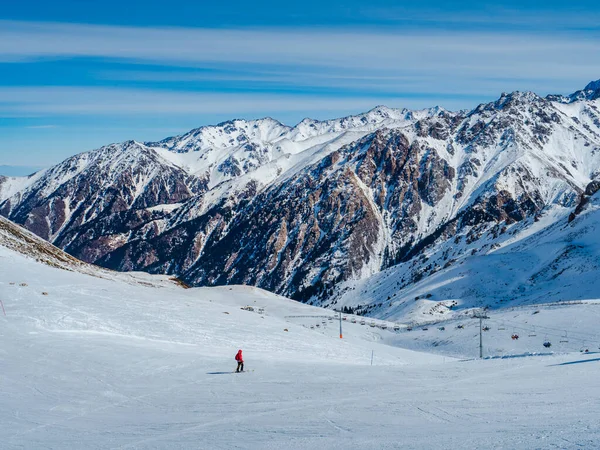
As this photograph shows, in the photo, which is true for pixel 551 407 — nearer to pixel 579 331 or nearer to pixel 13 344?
pixel 13 344

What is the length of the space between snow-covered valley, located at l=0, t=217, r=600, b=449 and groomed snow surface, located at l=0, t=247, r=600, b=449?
3.2 inches

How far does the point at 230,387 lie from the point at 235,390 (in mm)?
883

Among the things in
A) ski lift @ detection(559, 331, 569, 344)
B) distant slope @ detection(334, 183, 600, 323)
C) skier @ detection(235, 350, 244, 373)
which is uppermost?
distant slope @ detection(334, 183, 600, 323)

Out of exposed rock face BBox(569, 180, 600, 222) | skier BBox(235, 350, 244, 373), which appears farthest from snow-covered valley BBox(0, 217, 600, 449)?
exposed rock face BBox(569, 180, 600, 222)

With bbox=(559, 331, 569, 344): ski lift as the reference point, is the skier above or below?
above

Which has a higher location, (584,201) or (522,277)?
(584,201)

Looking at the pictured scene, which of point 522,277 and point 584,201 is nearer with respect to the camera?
point 522,277

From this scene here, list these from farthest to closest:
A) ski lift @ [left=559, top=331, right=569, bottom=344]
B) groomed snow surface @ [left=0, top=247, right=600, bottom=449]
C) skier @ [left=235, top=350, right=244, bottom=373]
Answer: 1. ski lift @ [left=559, top=331, right=569, bottom=344]
2. skier @ [left=235, top=350, right=244, bottom=373]
3. groomed snow surface @ [left=0, top=247, right=600, bottom=449]

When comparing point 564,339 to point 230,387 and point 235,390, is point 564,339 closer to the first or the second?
point 230,387

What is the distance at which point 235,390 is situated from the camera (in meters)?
30.1

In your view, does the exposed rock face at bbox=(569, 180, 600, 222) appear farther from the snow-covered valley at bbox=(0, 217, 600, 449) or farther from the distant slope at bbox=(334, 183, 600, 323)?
the snow-covered valley at bbox=(0, 217, 600, 449)

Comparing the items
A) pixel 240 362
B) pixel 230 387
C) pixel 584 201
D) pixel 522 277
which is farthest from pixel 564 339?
pixel 584 201

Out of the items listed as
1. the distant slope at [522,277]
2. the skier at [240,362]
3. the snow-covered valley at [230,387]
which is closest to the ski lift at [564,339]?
the snow-covered valley at [230,387]

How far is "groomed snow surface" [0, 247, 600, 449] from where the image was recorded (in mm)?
20531
